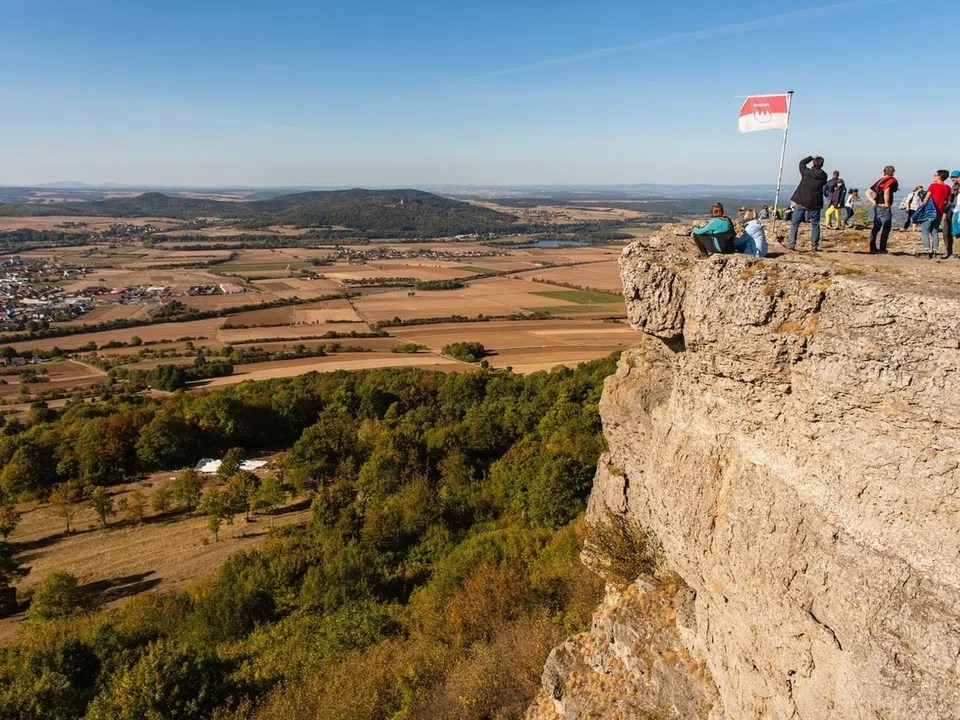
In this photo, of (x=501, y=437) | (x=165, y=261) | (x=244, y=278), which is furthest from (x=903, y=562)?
(x=165, y=261)

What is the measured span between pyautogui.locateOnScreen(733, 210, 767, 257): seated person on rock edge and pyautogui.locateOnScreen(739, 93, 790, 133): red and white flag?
4.76 m

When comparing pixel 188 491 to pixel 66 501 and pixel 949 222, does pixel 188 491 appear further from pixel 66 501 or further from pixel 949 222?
pixel 949 222

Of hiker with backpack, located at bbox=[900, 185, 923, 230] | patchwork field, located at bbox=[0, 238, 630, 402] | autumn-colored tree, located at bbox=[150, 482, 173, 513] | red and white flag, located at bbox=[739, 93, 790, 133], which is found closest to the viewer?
red and white flag, located at bbox=[739, 93, 790, 133]

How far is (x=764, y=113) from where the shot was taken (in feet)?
47.8

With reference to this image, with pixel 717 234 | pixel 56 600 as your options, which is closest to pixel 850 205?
pixel 717 234

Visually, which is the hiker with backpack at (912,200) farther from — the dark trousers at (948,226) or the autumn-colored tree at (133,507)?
the autumn-colored tree at (133,507)

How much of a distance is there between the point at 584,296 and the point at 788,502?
85462 mm

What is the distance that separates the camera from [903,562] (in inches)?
281

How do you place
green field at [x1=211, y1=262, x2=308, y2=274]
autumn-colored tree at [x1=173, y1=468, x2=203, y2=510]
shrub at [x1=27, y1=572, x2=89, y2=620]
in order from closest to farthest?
shrub at [x1=27, y1=572, x2=89, y2=620] → autumn-colored tree at [x1=173, y1=468, x2=203, y2=510] → green field at [x1=211, y1=262, x2=308, y2=274]

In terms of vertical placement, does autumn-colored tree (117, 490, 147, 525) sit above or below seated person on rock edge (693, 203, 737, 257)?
below

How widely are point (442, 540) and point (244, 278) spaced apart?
98394mm

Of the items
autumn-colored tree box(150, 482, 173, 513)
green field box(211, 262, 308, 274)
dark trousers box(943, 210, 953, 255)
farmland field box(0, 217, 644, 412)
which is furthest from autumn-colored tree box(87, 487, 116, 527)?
green field box(211, 262, 308, 274)

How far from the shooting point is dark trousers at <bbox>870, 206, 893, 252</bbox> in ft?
41.5

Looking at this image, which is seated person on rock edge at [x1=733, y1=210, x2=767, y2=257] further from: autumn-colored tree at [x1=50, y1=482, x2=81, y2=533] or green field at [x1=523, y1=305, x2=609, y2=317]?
green field at [x1=523, y1=305, x2=609, y2=317]
